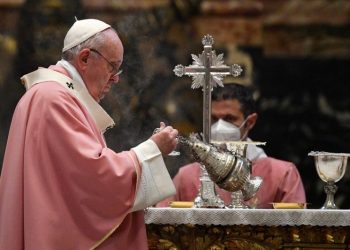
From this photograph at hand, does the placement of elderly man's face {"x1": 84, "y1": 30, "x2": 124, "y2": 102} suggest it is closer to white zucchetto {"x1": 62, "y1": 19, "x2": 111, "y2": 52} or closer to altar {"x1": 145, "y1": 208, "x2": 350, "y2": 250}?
white zucchetto {"x1": 62, "y1": 19, "x2": 111, "y2": 52}

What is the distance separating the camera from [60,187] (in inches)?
188

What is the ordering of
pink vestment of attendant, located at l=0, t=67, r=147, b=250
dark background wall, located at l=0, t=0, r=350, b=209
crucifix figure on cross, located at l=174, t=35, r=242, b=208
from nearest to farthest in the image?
pink vestment of attendant, located at l=0, t=67, r=147, b=250, crucifix figure on cross, located at l=174, t=35, r=242, b=208, dark background wall, located at l=0, t=0, r=350, b=209

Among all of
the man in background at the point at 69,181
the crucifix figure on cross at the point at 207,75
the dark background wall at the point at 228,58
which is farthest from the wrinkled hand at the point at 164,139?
the dark background wall at the point at 228,58

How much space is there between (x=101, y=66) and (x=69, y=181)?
0.67 metres

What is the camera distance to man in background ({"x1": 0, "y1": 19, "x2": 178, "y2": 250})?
473cm

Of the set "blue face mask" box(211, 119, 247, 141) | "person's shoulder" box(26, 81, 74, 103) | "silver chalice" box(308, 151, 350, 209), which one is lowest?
"silver chalice" box(308, 151, 350, 209)

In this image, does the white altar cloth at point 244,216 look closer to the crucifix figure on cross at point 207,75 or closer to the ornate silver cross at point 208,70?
the crucifix figure on cross at point 207,75

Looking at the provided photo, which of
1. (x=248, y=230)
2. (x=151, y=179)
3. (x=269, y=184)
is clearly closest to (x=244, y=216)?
(x=248, y=230)

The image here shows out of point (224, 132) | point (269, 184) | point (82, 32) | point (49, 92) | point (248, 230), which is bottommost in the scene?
point (248, 230)

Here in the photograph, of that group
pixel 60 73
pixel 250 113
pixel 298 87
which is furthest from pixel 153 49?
pixel 60 73

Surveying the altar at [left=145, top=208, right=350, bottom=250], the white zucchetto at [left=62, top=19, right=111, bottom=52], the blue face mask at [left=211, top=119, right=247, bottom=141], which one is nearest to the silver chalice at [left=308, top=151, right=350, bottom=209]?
the altar at [left=145, top=208, right=350, bottom=250]

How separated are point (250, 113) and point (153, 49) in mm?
1790

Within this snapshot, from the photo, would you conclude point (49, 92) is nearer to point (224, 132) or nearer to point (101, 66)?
point (101, 66)

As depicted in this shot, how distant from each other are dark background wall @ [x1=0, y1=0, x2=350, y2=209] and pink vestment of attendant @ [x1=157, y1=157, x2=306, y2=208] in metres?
1.45
